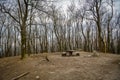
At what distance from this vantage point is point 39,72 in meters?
9.78

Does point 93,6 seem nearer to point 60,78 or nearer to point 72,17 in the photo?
point 72,17

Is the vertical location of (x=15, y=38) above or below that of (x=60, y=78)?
above

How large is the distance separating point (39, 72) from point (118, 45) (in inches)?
1088

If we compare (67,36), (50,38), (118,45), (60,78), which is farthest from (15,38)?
(60,78)

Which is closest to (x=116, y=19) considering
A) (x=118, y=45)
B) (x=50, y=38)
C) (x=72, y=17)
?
(x=118, y=45)

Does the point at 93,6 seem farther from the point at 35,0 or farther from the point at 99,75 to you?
the point at 99,75

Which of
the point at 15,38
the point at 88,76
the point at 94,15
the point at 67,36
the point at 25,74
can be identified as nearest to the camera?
the point at 88,76

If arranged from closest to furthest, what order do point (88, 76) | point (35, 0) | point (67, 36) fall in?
point (88, 76) < point (35, 0) < point (67, 36)

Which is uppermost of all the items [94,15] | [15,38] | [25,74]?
[94,15]

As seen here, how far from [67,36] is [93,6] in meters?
12.2

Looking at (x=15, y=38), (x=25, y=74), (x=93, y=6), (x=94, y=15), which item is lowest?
(x=25, y=74)

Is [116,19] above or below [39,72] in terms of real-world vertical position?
above

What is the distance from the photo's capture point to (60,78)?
8.44 meters

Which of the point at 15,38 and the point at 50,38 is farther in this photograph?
the point at 50,38
